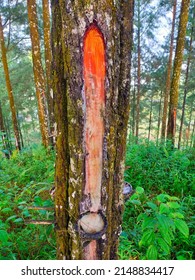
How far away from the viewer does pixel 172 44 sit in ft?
40.9

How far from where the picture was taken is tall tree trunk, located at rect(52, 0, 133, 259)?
1154mm

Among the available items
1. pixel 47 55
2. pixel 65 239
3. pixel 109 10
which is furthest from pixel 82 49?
pixel 47 55

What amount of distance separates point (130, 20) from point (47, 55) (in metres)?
7.43

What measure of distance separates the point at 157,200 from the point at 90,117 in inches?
72.4

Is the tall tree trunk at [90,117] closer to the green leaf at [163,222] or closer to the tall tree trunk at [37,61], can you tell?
the green leaf at [163,222]

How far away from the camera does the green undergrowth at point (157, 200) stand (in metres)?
2.37

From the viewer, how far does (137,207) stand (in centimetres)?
362

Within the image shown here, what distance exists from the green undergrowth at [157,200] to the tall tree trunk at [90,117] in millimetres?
666

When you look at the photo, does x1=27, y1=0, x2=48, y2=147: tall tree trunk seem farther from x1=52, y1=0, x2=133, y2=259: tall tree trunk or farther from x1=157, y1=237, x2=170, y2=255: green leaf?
x1=52, y1=0, x2=133, y2=259: tall tree trunk

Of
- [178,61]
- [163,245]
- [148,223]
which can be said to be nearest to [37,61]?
[178,61]

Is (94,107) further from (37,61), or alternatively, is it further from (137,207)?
(37,61)

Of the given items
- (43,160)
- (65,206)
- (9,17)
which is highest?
(9,17)

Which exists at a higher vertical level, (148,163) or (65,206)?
(65,206)

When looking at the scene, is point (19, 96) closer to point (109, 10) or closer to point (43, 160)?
point (43, 160)
